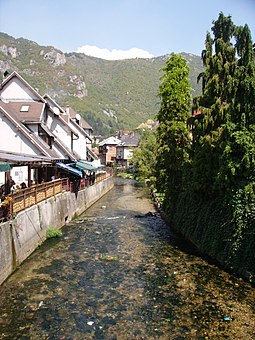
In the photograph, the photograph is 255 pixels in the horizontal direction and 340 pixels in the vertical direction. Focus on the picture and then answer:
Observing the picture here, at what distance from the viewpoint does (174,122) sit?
2812 centimetres

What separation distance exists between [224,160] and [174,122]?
12.0 metres

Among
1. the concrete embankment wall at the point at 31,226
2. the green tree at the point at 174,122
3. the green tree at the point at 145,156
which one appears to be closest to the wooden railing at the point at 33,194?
the concrete embankment wall at the point at 31,226

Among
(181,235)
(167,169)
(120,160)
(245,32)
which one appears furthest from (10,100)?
(120,160)

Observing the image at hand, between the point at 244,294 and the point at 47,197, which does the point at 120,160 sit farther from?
the point at 244,294

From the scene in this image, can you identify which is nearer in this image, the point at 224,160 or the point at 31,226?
the point at 224,160

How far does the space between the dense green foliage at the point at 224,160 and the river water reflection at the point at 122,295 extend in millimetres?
1475

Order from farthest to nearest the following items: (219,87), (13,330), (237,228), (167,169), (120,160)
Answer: (120,160)
(167,169)
(219,87)
(237,228)
(13,330)

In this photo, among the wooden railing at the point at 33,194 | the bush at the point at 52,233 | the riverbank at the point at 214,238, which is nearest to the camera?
the riverbank at the point at 214,238

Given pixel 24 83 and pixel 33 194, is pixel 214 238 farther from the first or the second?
pixel 24 83

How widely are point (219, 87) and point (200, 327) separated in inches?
507

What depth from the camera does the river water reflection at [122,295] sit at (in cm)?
1099

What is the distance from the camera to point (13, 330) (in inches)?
424

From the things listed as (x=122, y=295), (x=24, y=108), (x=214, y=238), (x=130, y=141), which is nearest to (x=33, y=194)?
(x=122, y=295)

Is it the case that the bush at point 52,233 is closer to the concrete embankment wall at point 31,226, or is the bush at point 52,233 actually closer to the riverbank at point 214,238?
the concrete embankment wall at point 31,226
